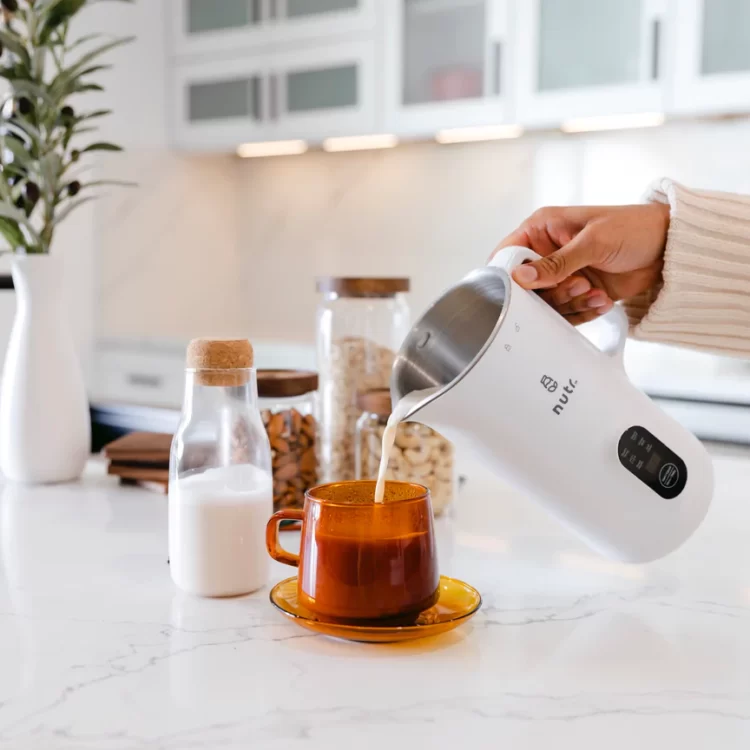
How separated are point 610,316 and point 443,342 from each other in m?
0.16

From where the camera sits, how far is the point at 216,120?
126 inches

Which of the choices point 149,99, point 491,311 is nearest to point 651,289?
point 491,311

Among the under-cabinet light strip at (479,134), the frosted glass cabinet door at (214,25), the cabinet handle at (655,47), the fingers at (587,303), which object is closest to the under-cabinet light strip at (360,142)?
the under-cabinet light strip at (479,134)

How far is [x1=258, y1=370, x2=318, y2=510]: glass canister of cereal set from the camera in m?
0.96

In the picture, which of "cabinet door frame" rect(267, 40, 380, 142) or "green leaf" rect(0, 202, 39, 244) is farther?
"cabinet door frame" rect(267, 40, 380, 142)

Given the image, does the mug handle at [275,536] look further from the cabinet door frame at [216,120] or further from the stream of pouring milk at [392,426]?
the cabinet door frame at [216,120]

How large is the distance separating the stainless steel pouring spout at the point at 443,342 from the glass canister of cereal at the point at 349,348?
0.69 ft

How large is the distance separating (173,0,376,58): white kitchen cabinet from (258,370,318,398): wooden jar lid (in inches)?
85.6

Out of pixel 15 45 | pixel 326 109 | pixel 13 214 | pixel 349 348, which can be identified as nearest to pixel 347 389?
pixel 349 348

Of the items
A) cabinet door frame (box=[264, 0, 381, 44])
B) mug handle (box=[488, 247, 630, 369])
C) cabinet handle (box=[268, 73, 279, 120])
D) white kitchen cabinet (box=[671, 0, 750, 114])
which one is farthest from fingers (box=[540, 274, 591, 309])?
cabinet handle (box=[268, 73, 279, 120])

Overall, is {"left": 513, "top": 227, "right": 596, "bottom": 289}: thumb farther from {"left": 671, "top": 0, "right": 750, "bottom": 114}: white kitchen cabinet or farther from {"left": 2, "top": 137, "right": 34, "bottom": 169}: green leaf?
{"left": 671, "top": 0, "right": 750, "bottom": 114}: white kitchen cabinet

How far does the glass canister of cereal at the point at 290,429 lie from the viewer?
96 cm

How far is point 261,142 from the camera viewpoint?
313 centimetres

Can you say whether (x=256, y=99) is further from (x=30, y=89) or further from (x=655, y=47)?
(x=30, y=89)
